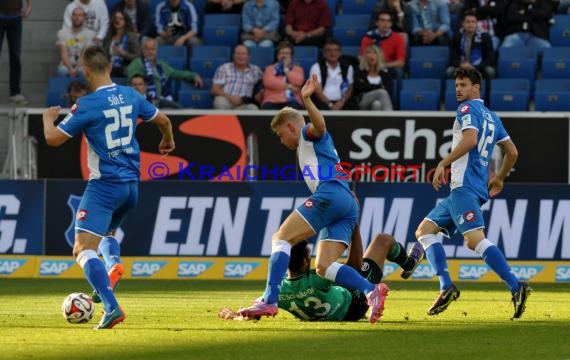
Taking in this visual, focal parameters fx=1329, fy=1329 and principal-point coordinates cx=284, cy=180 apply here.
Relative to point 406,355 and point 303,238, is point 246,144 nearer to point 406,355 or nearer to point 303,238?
point 303,238

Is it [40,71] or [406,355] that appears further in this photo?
[40,71]

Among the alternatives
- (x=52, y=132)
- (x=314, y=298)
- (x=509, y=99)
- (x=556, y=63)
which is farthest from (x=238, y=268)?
(x=52, y=132)

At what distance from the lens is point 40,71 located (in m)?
22.7

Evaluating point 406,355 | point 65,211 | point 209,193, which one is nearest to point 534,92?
point 209,193

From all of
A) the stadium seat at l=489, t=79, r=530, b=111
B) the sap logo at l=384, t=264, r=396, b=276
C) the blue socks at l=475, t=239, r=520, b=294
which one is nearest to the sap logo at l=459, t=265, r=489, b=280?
the sap logo at l=384, t=264, r=396, b=276

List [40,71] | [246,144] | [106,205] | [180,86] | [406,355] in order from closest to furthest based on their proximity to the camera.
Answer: [406,355]
[106,205]
[246,144]
[180,86]
[40,71]

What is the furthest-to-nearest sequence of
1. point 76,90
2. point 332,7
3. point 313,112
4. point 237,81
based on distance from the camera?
point 332,7
point 237,81
point 76,90
point 313,112

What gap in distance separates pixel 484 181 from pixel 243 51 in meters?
9.09

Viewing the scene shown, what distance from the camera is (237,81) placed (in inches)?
799

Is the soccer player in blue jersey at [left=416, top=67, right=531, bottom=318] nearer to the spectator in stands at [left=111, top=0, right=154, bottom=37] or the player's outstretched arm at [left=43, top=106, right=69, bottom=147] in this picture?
the player's outstretched arm at [left=43, top=106, right=69, bottom=147]

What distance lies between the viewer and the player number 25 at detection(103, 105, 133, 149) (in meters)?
10.4

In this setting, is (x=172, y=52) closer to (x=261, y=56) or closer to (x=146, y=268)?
(x=261, y=56)

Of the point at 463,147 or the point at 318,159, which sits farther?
the point at 463,147

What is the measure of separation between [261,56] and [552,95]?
4608 mm
